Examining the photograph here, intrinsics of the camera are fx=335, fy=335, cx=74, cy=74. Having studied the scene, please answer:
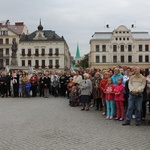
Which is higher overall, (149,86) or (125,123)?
(149,86)

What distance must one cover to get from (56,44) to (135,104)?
73.7 metres

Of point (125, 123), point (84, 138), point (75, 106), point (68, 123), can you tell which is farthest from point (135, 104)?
point (75, 106)

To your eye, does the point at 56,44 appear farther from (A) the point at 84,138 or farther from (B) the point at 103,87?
(A) the point at 84,138

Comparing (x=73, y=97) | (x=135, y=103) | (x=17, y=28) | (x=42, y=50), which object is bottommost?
(x=73, y=97)

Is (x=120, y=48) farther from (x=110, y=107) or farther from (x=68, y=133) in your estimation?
(x=68, y=133)

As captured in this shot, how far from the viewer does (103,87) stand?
1420 centimetres

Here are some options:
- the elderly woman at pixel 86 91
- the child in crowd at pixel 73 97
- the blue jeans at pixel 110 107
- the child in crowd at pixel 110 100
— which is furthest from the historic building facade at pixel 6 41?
the blue jeans at pixel 110 107

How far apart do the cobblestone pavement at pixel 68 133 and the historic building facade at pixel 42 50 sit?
7172 cm

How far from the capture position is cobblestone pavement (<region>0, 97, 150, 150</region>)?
7.98 m

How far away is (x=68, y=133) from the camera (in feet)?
31.2

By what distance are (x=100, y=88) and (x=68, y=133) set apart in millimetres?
5447

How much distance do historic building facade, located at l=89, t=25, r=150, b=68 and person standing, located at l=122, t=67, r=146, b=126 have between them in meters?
74.4

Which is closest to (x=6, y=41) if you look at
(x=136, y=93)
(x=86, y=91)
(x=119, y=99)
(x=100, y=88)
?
(x=86, y=91)

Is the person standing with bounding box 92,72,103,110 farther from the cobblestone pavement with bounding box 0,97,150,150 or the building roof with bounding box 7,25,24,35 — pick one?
the building roof with bounding box 7,25,24,35
